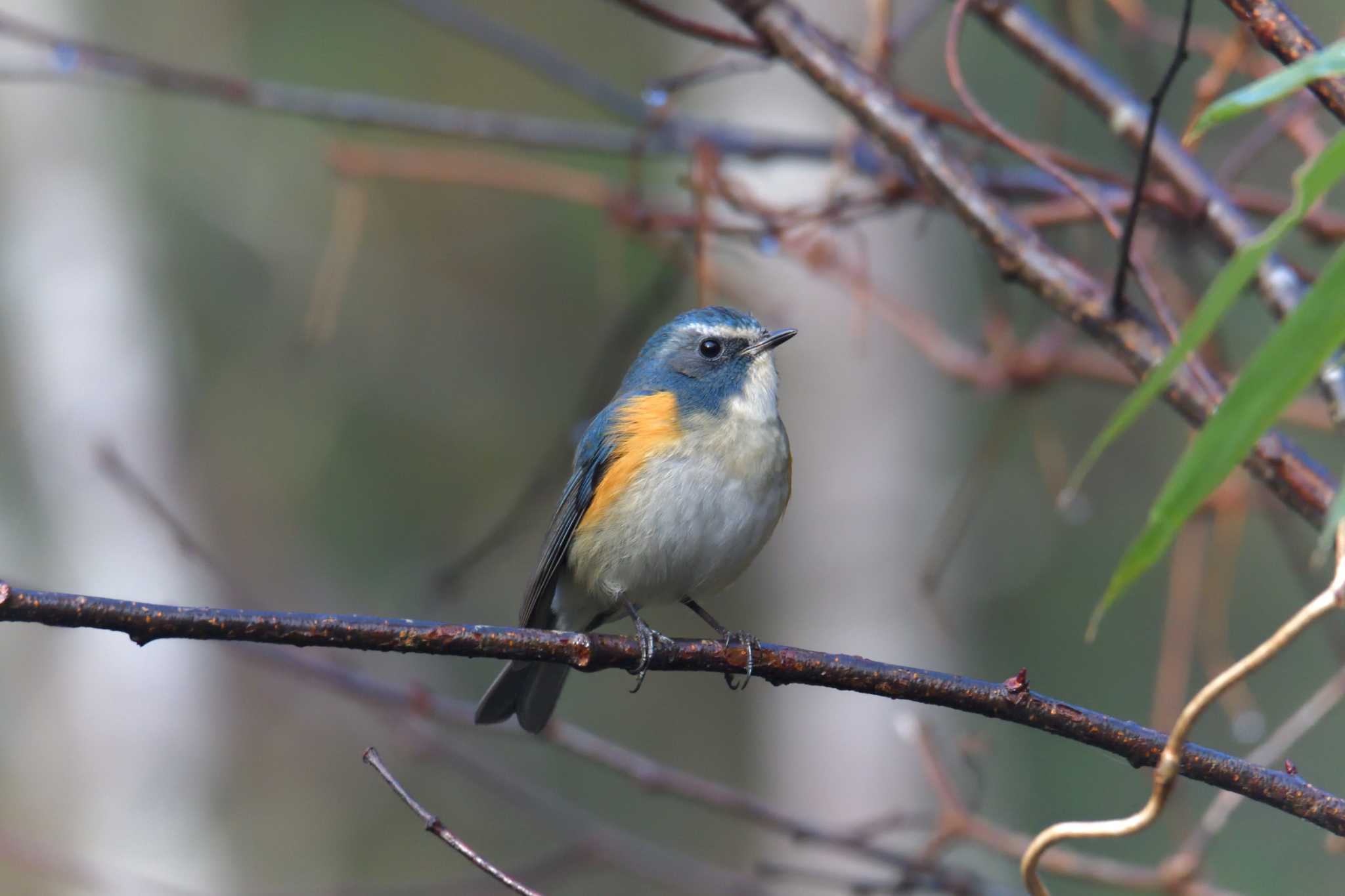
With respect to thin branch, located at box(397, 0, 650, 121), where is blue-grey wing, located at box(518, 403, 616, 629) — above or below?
below

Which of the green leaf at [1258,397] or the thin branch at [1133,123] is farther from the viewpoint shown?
the thin branch at [1133,123]

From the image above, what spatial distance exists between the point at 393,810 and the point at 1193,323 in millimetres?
10354

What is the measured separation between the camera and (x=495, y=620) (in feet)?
32.4

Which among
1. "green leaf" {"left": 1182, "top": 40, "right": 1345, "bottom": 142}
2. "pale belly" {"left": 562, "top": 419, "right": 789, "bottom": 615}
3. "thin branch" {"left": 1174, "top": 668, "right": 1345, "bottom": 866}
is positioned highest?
"green leaf" {"left": 1182, "top": 40, "right": 1345, "bottom": 142}

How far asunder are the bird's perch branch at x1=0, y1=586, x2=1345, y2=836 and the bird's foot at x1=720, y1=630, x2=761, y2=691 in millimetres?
22

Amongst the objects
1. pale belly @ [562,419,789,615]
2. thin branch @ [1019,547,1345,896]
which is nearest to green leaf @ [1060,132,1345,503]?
thin branch @ [1019,547,1345,896]

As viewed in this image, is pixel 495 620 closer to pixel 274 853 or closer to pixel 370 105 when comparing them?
pixel 274 853

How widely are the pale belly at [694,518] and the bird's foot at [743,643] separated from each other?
0.21 m

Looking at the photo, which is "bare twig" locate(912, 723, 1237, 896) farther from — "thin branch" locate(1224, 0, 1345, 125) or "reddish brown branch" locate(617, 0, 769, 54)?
"reddish brown branch" locate(617, 0, 769, 54)

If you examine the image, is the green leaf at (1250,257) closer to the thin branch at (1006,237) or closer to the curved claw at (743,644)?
the curved claw at (743,644)

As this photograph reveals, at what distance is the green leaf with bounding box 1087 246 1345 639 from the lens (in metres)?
0.89

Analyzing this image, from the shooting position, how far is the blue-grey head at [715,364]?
3449 mm

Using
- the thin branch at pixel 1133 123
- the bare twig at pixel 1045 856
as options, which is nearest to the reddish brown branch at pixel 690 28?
the thin branch at pixel 1133 123

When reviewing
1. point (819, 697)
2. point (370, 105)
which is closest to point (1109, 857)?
point (819, 697)
